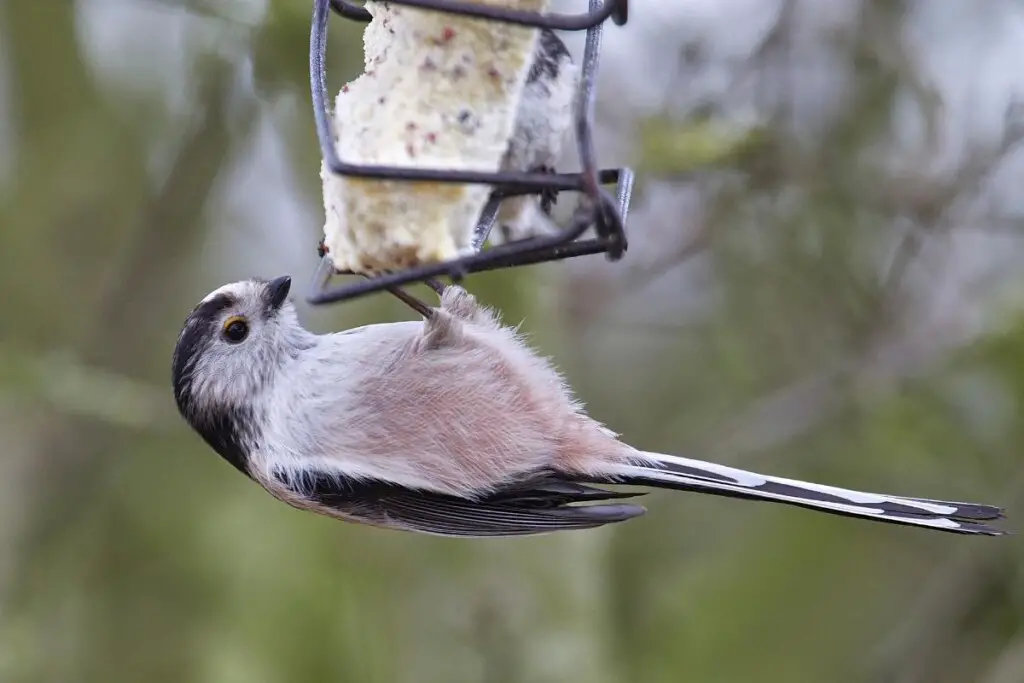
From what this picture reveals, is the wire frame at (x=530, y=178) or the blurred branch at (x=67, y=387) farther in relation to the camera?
the blurred branch at (x=67, y=387)

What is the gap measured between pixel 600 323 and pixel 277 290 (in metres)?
2.07

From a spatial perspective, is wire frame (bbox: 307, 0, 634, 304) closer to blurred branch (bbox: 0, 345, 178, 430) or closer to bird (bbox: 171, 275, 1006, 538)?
bird (bbox: 171, 275, 1006, 538)

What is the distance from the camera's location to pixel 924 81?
3203 mm

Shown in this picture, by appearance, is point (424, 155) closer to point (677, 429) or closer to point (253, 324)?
point (253, 324)

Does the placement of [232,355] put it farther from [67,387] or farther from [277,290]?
[67,387]

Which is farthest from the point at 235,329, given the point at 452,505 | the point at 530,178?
the point at 530,178

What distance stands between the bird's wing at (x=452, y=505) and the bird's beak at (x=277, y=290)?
373 mm

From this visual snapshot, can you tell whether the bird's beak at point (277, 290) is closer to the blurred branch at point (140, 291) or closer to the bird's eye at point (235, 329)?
the bird's eye at point (235, 329)

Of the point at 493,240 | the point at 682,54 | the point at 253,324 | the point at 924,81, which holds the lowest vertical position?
the point at 253,324

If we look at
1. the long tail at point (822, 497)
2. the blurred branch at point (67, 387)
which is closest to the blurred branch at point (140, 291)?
the blurred branch at point (67, 387)

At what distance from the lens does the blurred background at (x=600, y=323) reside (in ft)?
10.5

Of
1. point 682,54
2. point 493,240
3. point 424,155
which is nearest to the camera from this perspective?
point 424,155

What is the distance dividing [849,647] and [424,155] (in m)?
3.83

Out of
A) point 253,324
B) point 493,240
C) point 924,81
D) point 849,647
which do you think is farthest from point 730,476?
point 849,647
